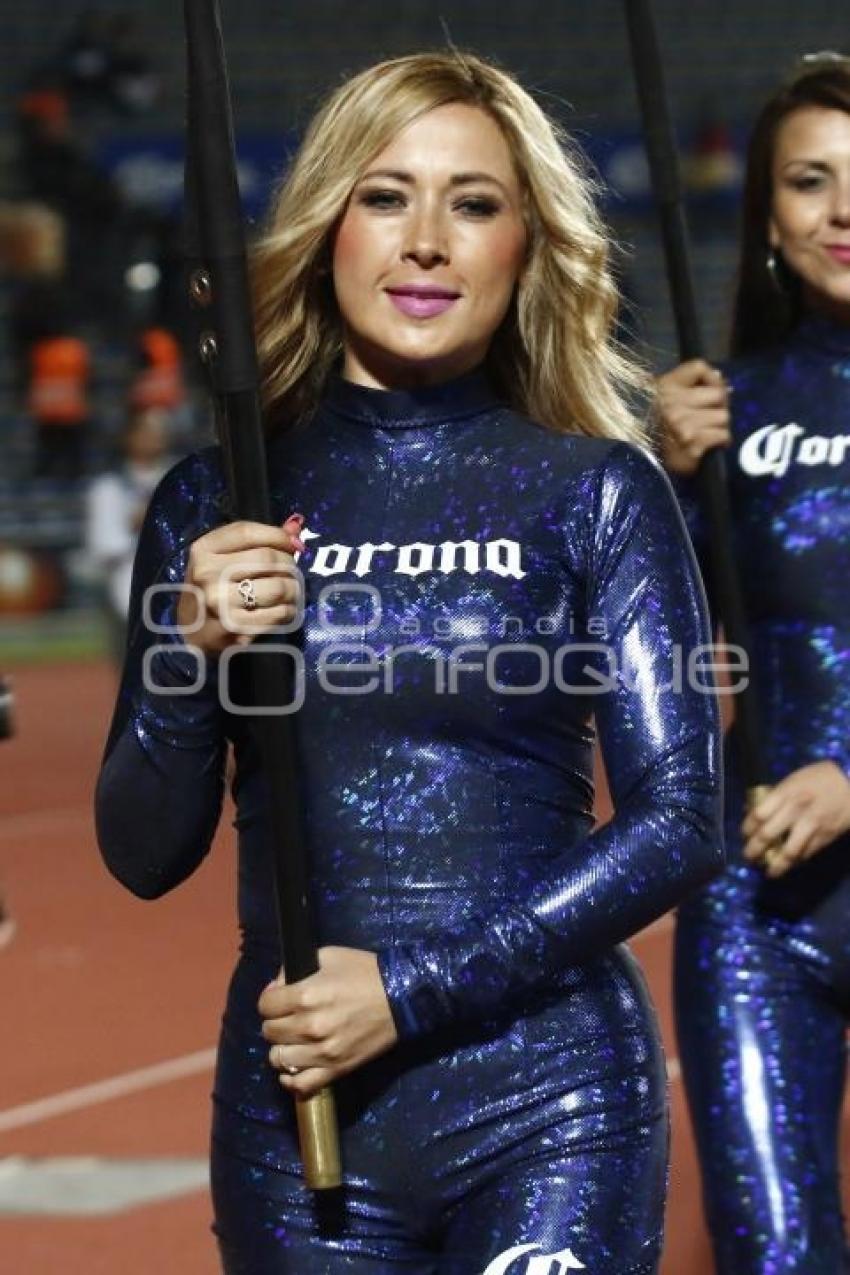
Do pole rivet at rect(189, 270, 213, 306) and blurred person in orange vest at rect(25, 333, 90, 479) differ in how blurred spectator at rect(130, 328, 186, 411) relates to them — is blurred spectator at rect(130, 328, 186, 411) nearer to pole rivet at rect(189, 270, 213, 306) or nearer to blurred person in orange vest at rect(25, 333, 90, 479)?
blurred person in orange vest at rect(25, 333, 90, 479)

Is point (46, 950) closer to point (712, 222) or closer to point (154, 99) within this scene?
point (154, 99)

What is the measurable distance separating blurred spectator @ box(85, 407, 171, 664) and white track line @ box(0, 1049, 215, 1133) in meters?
8.06

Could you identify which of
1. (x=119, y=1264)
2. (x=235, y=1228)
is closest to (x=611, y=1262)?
(x=235, y=1228)

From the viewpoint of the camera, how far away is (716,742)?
2.87 m

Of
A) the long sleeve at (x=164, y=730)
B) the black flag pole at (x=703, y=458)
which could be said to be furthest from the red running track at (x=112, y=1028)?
the long sleeve at (x=164, y=730)

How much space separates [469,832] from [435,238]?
2.02 ft

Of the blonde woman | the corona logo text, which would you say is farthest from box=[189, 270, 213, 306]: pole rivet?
the corona logo text

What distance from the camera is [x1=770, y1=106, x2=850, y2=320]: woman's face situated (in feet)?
14.0

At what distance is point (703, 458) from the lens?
412cm

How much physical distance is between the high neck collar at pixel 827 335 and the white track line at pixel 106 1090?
10.4ft

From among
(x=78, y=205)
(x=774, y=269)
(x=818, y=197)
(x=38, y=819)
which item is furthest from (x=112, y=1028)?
(x=78, y=205)

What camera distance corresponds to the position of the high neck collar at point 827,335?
434 cm

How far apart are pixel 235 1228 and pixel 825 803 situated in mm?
1406

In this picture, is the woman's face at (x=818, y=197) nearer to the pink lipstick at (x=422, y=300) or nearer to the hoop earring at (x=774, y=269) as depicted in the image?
the hoop earring at (x=774, y=269)
